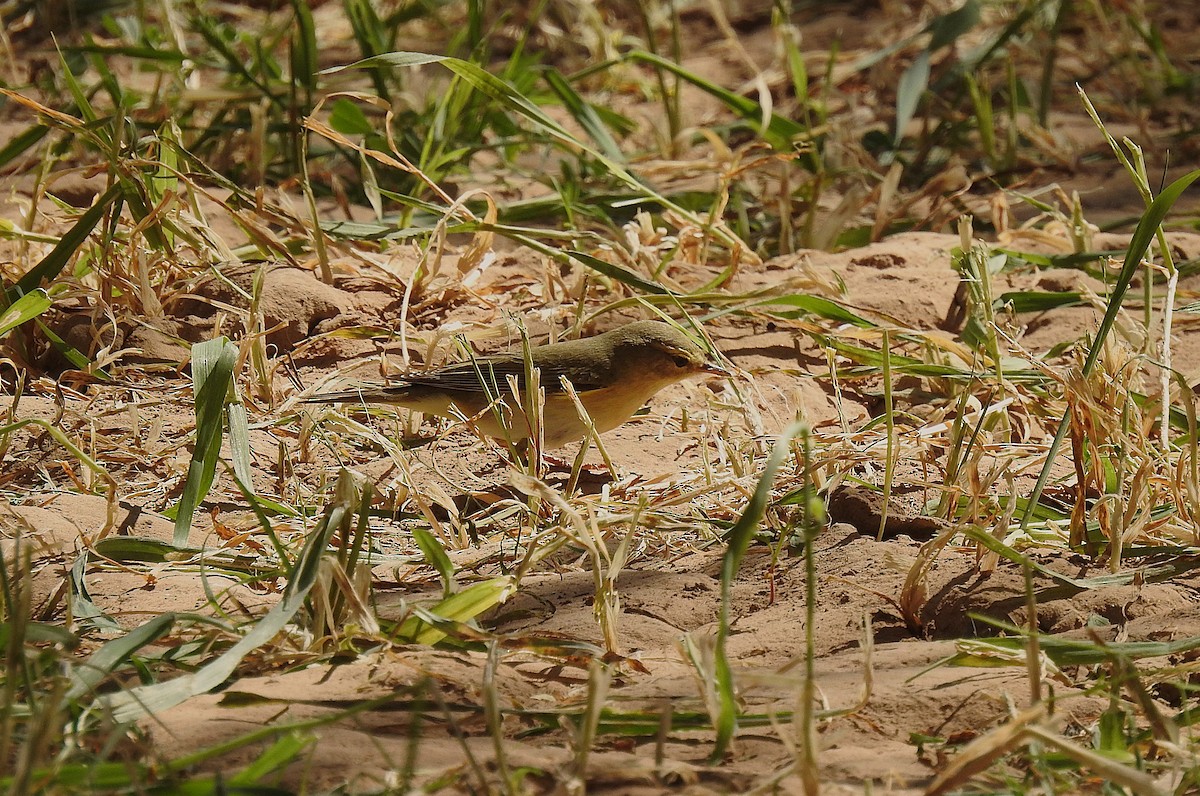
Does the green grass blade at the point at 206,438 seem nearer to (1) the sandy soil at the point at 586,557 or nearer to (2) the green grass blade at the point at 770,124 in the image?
(1) the sandy soil at the point at 586,557

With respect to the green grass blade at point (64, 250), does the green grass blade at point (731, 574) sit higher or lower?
lower

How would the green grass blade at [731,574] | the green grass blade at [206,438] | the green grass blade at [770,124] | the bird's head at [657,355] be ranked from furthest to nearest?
1. the green grass blade at [770,124]
2. the bird's head at [657,355]
3. the green grass blade at [206,438]
4. the green grass blade at [731,574]

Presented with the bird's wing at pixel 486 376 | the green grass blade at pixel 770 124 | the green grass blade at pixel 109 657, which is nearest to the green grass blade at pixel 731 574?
the green grass blade at pixel 109 657

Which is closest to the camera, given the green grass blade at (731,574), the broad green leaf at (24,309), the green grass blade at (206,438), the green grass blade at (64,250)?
the green grass blade at (731,574)

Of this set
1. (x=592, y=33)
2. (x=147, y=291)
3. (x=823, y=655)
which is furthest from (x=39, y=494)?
(x=592, y=33)

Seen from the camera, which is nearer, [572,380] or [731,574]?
[731,574]

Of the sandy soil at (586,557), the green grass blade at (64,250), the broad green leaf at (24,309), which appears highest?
the green grass blade at (64,250)

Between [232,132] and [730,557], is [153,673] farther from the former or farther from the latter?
[232,132]

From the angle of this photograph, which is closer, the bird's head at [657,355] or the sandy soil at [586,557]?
the sandy soil at [586,557]

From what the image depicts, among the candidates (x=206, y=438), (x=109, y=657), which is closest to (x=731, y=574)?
(x=109, y=657)

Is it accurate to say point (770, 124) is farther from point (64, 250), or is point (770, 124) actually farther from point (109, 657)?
point (109, 657)
